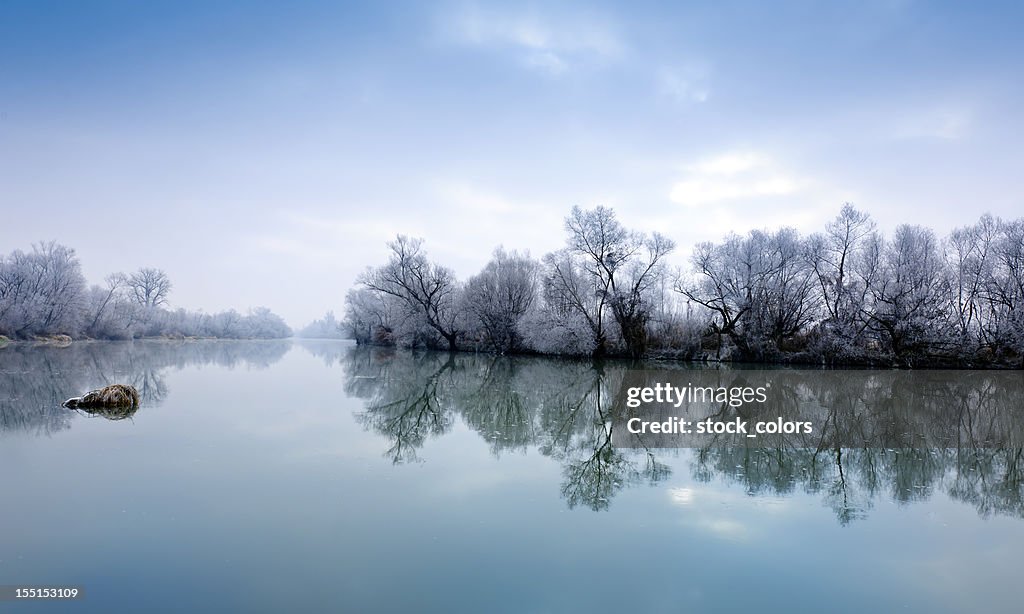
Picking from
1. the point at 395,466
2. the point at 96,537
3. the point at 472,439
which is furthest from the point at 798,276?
the point at 96,537

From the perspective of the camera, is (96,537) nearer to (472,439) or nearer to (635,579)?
(635,579)

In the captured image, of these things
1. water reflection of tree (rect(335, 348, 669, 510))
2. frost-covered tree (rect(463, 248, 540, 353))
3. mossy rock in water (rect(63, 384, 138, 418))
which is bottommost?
water reflection of tree (rect(335, 348, 669, 510))

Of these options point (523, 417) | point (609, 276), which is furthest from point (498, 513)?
point (609, 276)

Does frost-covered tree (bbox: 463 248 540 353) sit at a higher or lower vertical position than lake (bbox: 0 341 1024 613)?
higher

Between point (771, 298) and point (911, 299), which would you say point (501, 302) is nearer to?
point (771, 298)

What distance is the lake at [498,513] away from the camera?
175 inches

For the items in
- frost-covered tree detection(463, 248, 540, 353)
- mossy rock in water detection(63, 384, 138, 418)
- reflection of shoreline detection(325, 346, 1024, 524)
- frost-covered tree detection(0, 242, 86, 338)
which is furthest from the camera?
frost-covered tree detection(0, 242, 86, 338)

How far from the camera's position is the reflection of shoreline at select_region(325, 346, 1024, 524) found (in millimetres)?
7566

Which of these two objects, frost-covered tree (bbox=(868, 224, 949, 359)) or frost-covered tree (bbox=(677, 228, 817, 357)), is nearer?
frost-covered tree (bbox=(868, 224, 949, 359))

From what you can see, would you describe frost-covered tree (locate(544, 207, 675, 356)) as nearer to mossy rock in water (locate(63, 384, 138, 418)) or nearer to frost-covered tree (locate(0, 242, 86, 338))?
mossy rock in water (locate(63, 384, 138, 418))

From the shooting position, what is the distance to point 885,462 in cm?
890

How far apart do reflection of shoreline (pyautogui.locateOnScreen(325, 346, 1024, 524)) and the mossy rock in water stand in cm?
574

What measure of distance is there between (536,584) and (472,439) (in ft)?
19.5

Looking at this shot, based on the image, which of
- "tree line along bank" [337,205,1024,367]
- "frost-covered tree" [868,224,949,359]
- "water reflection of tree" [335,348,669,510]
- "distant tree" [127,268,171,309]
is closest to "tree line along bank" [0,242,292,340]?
"distant tree" [127,268,171,309]
